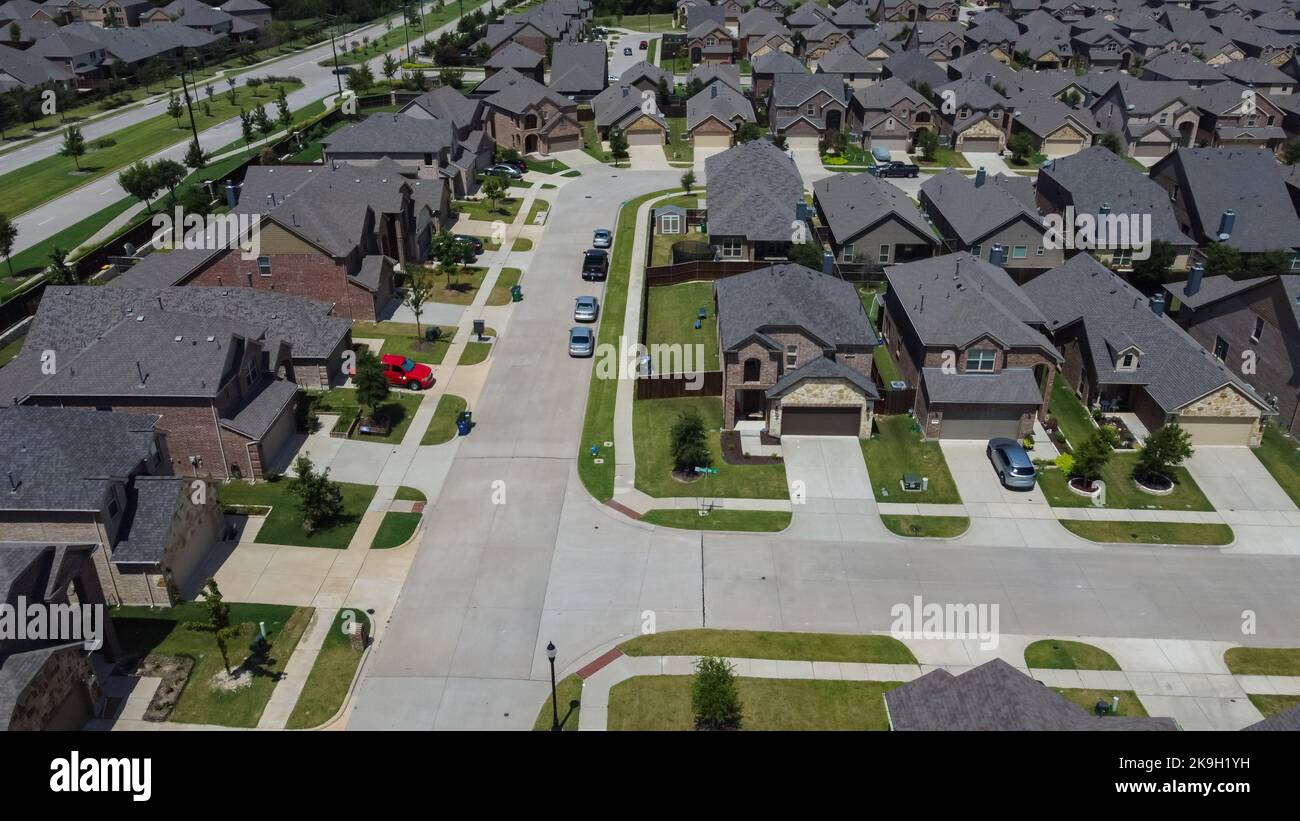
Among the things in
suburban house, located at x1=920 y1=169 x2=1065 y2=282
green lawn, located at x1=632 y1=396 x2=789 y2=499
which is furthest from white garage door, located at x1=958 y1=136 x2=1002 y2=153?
green lawn, located at x1=632 y1=396 x2=789 y2=499

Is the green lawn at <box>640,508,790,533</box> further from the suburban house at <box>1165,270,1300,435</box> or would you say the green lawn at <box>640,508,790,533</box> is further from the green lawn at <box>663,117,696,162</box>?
the green lawn at <box>663,117,696,162</box>

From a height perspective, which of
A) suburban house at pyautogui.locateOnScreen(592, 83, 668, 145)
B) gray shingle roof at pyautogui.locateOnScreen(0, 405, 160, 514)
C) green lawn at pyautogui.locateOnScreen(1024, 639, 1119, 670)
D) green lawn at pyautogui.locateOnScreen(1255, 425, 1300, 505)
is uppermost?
suburban house at pyautogui.locateOnScreen(592, 83, 668, 145)

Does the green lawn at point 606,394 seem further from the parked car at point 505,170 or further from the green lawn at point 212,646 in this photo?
the parked car at point 505,170

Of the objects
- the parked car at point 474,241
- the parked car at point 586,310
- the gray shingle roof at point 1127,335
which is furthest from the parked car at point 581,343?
the gray shingle roof at point 1127,335

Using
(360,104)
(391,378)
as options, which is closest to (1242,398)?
(391,378)

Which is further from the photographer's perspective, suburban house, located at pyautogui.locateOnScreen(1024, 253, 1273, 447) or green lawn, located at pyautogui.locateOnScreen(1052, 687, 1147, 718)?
suburban house, located at pyautogui.locateOnScreen(1024, 253, 1273, 447)
